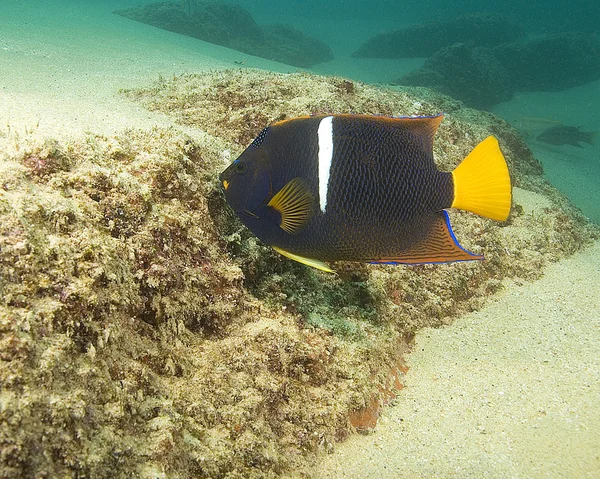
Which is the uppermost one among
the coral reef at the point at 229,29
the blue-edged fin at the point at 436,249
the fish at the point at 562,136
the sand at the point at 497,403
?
the coral reef at the point at 229,29

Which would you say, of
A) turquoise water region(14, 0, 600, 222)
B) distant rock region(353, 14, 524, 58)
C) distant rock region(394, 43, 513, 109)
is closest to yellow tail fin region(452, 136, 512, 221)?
turquoise water region(14, 0, 600, 222)

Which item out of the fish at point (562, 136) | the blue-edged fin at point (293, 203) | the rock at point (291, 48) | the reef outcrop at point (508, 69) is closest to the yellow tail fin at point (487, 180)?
the blue-edged fin at point (293, 203)

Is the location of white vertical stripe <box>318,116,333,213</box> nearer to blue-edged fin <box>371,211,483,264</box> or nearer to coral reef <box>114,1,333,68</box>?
blue-edged fin <box>371,211,483,264</box>

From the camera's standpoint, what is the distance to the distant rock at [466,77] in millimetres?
16688

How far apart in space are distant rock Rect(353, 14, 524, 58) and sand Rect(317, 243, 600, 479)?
27.9 metres

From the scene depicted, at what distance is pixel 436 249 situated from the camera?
1607 millimetres

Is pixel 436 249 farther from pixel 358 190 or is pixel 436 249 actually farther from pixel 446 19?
pixel 446 19

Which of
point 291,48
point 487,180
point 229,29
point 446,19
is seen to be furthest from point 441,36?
point 487,180

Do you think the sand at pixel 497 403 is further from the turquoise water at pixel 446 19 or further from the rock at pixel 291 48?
the rock at pixel 291 48

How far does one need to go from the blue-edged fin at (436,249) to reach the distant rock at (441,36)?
28.5m

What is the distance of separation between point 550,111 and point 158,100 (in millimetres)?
19967

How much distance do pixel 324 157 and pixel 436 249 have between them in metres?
0.63

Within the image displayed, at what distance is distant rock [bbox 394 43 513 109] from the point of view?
16.7 metres

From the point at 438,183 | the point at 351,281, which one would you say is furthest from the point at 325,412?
the point at 438,183
